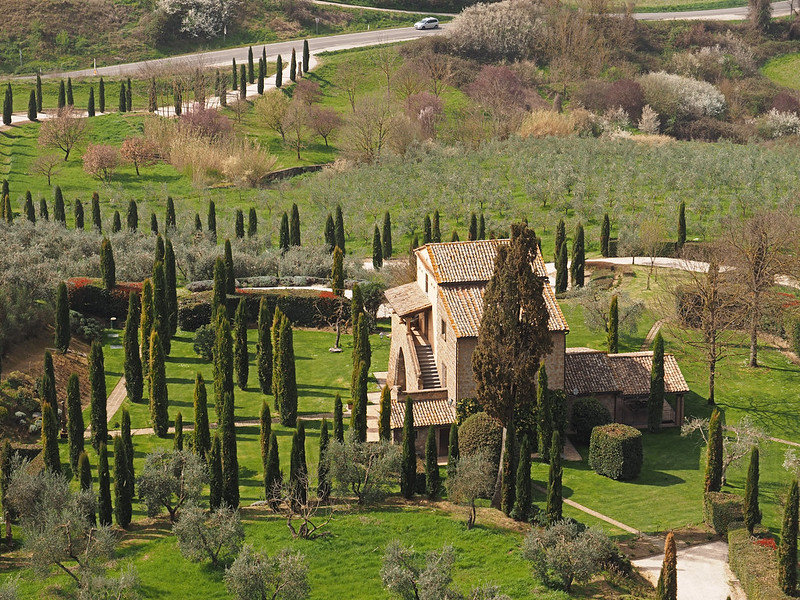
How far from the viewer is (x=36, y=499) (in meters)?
43.1

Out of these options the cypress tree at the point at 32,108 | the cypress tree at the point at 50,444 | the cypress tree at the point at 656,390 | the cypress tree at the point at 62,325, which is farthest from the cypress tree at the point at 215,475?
the cypress tree at the point at 32,108

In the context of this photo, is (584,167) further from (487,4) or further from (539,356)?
(487,4)

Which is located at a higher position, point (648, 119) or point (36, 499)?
point (648, 119)

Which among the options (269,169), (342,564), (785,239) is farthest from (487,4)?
(342,564)

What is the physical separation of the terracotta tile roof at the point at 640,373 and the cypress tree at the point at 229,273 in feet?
76.9

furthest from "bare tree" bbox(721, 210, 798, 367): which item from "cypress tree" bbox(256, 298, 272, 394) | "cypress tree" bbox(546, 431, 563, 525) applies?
"cypress tree" bbox(256, 298, 272, 394)

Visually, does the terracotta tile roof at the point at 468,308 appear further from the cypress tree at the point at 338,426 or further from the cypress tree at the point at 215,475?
the cypress tree at the point at 215,475

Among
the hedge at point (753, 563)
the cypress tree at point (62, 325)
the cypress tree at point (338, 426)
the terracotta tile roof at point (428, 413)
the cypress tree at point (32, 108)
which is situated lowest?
the hedge at point (753, 563)

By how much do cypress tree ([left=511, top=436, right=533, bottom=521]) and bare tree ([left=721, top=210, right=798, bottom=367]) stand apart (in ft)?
63.0

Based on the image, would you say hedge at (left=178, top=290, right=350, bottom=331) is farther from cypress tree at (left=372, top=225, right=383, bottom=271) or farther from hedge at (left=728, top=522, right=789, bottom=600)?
hedge at (left=728, top=522, right=789, bottom=600)

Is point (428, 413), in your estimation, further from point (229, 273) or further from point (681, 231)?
point (681, 231)

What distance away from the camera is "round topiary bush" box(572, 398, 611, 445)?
175 ft

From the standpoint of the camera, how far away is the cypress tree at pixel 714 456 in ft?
155

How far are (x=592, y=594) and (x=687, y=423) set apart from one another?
14445 mm
